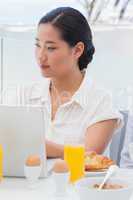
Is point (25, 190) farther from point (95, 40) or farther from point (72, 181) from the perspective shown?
point (95, 40)

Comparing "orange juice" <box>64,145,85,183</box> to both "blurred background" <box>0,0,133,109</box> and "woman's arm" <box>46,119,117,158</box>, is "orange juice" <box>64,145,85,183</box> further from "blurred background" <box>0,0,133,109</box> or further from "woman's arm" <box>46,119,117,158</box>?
"blurred background" <box>0,0,133,109</box>

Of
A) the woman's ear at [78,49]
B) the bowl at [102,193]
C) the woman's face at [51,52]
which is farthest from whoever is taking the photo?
the woman's ear at [78,49]

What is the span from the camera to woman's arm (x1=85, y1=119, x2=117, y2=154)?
6.35 feet

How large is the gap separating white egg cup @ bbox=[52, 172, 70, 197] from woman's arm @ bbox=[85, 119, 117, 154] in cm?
59

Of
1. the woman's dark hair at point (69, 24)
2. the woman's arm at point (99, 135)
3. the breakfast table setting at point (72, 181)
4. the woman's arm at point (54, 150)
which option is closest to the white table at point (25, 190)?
the breakfast table setting at point (72, 181)

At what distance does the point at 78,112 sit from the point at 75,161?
2.01 ft

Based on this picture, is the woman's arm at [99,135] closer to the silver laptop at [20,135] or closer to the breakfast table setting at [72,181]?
the breakfast table setting at [72,181]

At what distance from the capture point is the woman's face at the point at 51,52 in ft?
6.69

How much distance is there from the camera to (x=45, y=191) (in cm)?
137

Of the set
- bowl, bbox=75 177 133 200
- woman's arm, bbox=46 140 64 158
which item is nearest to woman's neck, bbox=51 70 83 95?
woman's arm, bbox=46 140 64 158

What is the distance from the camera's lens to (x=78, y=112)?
2107 mm

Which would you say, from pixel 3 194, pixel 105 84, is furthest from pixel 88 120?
pixel 105 84

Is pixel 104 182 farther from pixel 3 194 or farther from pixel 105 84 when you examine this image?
pixel 105 84

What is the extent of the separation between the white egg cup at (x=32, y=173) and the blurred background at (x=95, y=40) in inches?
74.8
